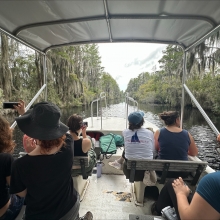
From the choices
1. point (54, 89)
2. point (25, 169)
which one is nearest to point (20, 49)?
point (54, 89)

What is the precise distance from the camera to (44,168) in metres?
1.17

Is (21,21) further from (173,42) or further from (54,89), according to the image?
(54,89)

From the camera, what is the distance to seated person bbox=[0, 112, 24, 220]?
1.32 meters

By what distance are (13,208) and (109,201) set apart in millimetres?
1353

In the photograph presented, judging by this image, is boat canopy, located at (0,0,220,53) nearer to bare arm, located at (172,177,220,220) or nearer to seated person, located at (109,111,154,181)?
seated person, located at (109,111,154,181)

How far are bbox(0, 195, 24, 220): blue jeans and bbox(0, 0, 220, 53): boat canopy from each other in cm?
193

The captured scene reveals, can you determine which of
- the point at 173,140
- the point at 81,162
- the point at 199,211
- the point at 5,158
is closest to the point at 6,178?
A: the point at 5,158

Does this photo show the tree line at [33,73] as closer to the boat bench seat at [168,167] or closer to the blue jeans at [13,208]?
the boat bench seat at [168,167]

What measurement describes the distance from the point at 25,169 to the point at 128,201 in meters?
1.76

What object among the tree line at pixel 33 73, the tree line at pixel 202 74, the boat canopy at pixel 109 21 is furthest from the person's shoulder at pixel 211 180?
the tree line at pixel 202 74

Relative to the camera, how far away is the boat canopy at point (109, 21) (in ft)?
6.28

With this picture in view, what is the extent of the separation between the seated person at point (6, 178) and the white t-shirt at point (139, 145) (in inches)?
53.7

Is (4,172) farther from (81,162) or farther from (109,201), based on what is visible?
(109,201)

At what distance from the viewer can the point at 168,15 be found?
2.15 metres
